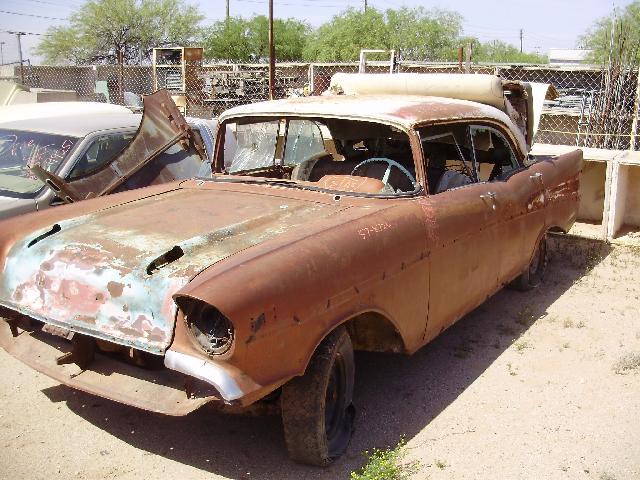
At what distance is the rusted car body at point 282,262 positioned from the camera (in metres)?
2.70

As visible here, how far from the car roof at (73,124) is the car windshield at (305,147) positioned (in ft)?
5.87

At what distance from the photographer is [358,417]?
143 inches

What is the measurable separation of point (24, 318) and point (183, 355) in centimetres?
123

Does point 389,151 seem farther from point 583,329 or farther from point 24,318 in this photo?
point 24,318

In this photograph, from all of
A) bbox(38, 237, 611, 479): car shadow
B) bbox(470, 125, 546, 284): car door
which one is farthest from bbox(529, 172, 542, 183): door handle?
bbox(38, 237, 611, 479): car shadow

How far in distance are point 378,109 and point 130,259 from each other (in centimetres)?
184

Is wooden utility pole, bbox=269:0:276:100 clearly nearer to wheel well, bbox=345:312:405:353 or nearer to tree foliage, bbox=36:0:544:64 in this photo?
wheel well, bbox=345:312:405:353

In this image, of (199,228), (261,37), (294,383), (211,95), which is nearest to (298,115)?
(199,228)

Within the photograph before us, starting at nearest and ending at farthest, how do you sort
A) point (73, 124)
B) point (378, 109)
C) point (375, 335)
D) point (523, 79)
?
point (375, 335), point (378, 109), point (73, 124), point (523, 79)

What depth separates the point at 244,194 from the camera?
4090 mm

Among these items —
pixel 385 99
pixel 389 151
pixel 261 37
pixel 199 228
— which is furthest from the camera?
pixel 261 37

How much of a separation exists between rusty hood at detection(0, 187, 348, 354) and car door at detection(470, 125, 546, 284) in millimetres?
1385

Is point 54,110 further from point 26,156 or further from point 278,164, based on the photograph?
point 278,164

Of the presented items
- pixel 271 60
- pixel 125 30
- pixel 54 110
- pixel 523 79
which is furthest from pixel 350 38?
pixel 54 110
